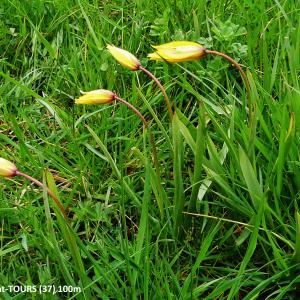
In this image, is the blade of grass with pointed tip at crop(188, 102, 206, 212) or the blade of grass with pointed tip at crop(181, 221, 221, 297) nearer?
the blade of grass with pointed tip at crop(181, 221, 221, 297)

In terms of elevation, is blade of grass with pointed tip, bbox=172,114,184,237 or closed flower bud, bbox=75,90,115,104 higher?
closed flower bud, bbox=75,90,115,104

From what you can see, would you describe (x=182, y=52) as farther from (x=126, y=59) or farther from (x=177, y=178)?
(x=177, y=178)

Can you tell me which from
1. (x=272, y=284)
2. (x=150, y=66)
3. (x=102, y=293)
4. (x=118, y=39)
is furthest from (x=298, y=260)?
(x=118, y=39)

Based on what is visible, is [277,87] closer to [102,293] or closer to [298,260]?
[298,260]

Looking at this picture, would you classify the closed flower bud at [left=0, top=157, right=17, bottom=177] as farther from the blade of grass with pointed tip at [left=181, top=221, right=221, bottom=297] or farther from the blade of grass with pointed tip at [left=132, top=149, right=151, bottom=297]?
the blade of grass with pointed tip at [left=181, top=221, right=221, bottom=297]

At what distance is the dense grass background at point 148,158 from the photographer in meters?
1.32

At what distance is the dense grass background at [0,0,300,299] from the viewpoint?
1.32 metres

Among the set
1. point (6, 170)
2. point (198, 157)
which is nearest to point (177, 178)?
point (198, 157)

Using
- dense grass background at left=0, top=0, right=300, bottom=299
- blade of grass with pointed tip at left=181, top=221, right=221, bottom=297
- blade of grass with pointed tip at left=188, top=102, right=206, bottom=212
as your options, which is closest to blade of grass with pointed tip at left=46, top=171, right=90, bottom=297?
dense grass background at left=0, top=0, right=300, bottom=299

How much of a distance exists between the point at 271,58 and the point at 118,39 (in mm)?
531

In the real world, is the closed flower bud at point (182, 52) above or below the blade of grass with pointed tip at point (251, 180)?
above

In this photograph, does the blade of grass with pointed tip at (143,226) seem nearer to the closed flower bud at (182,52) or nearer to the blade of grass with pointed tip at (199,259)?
the blade of grass with pointed tip at (199,259)

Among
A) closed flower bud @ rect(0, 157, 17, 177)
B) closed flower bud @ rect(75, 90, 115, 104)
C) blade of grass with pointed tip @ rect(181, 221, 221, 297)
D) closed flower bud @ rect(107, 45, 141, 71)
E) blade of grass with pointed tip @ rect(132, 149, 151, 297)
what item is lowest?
blade of grass with pointed tip @ rect(181, 221, 221, 297)

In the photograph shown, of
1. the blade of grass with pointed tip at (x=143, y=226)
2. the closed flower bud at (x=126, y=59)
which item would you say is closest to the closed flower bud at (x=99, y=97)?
the closed flower bud at (x=126, y=59)
